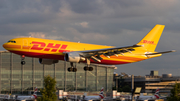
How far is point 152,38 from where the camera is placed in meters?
69.8

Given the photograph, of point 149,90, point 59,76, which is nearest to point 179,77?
point 149,90

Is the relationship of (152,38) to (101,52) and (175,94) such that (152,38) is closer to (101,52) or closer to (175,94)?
(175,94)

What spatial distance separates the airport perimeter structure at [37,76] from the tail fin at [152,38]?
42196 mm

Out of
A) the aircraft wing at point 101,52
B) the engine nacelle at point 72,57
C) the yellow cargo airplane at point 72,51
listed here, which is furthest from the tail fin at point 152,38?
the engine nacelle at point 72,57

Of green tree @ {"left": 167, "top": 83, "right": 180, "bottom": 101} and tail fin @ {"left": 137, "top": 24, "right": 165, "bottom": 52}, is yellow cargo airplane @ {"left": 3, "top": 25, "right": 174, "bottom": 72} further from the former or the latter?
green tree @ {"left": 167, "top": 83, "right": 180, "bottom": 101}

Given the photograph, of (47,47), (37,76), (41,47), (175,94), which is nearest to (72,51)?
(47,47)

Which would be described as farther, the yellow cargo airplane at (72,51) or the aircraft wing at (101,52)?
the aircraft wing at (101,52)

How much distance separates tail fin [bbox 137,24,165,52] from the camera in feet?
224

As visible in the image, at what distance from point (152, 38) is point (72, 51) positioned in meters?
21.4

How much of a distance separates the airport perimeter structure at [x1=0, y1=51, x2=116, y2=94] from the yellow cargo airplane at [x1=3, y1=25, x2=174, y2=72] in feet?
138

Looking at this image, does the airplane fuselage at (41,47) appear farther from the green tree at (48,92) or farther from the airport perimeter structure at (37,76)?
the airport perimeter structure at (37,76)

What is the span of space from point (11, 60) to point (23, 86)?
9.63 metres

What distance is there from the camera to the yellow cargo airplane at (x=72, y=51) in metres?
54.8

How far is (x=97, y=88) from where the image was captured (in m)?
109
